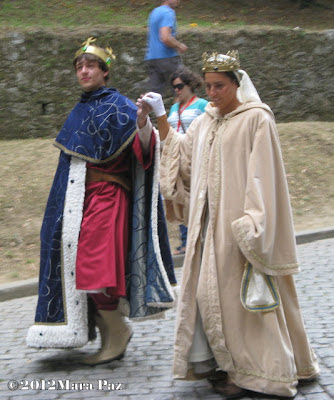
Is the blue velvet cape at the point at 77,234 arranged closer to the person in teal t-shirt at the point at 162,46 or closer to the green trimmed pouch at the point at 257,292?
the green trimmed pouch at the point at 257,292

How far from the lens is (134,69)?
1278 centimetres

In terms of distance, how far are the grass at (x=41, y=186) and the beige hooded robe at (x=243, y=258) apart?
390cm

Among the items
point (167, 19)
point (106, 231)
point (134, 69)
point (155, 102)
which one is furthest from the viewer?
point (134, 69)

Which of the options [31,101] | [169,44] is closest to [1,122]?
[31,101]

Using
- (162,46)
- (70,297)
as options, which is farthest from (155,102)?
(162,46)

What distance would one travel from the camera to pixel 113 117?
4961 mm

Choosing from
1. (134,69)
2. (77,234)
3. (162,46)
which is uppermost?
(162,46)

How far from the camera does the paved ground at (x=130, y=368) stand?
14.2ft

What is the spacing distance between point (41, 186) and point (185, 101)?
2795 mm

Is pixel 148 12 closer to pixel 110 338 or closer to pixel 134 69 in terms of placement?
pixel 134 69

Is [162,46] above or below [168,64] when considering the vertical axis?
above

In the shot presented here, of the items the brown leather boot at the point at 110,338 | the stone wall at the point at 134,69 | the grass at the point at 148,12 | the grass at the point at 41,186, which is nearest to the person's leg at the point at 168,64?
the grass at the point at 41,186

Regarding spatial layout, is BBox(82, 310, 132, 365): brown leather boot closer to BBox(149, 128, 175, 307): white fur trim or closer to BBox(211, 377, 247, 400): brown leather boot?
BBox(149, 128, 175, 307): white fur trim

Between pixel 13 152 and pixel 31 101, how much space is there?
162 cm
